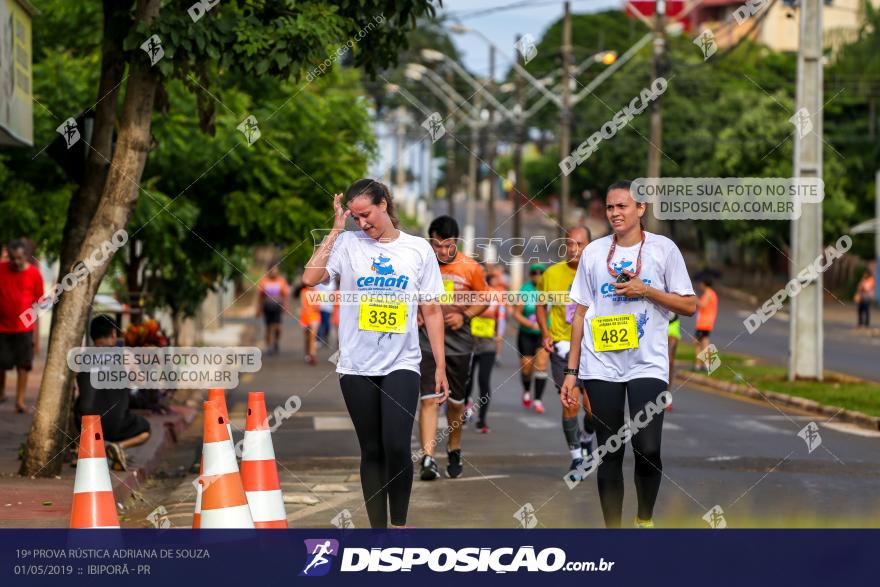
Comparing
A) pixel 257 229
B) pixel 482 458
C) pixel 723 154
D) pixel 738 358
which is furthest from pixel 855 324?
pixel 482 458

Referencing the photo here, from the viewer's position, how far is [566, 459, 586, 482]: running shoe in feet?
37.5

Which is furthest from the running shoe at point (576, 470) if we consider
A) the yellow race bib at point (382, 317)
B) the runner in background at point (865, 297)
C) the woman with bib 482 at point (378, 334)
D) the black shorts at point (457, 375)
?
the runner in background at point (865, 297)

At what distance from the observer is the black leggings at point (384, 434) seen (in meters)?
7.97

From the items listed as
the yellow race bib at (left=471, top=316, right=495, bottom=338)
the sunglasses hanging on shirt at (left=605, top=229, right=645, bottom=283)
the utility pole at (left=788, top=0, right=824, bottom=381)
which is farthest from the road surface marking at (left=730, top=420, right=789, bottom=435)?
the sunglasses hanging on shirt at (left=605, top=229, right=645, bottom=283)

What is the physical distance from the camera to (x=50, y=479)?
11406 millimetres

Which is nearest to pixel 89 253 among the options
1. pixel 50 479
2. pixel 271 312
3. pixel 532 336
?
pixel 50 479

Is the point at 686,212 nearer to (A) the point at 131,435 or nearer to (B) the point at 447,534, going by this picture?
(A) the point at 131,435

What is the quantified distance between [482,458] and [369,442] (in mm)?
5493

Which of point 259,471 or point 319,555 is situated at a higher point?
point 259,471

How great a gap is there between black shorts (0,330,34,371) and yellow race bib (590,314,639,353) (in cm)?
1010

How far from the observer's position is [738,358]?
2834 cm

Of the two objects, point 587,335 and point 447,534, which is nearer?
point 447,534

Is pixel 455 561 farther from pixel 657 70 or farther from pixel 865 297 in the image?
pixel 865 297

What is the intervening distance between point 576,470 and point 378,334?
404 cm
